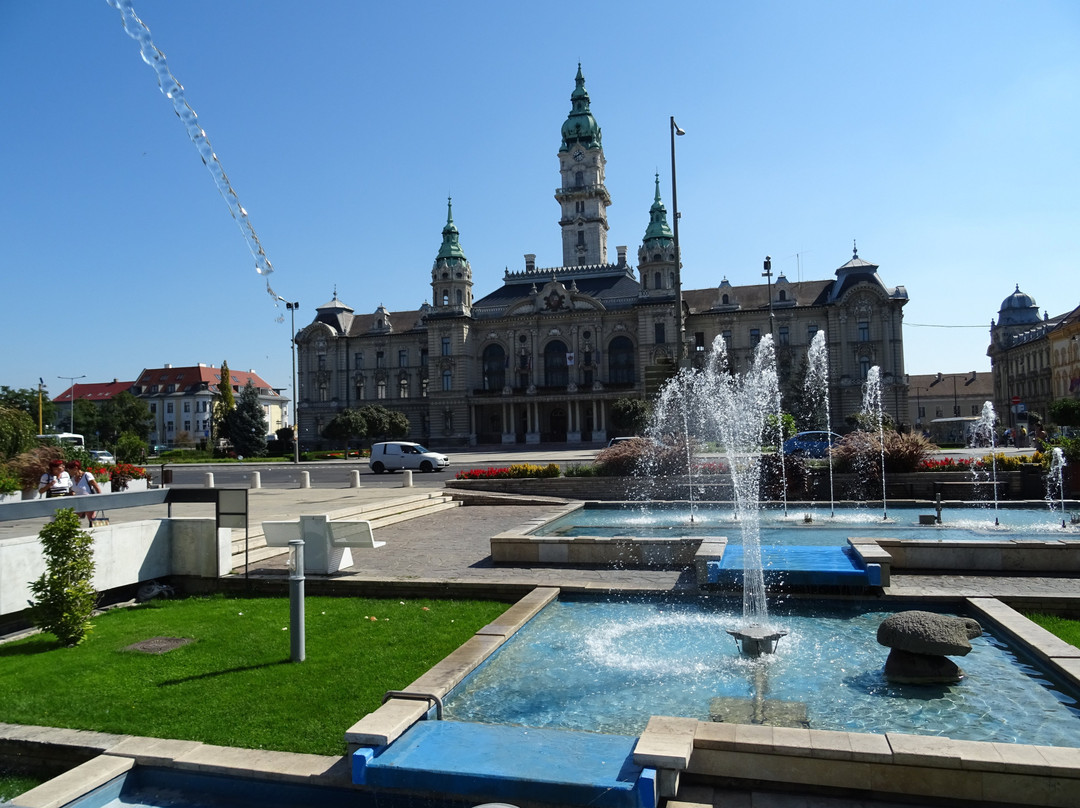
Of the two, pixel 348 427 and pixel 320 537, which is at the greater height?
pixel 348 427

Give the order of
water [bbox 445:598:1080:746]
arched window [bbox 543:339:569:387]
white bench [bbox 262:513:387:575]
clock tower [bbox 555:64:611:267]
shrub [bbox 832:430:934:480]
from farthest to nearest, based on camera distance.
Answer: clock tower [bbox 555:64:611:267] → arched window [bbox 543:339:569:387] → shrub [bbox 832:430:934:480] → white bench [bbox 262:513:387:575] → water [bbox 445:598:1080:746]

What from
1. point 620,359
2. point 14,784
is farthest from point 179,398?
point 14,784

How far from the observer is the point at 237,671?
22.6 feet

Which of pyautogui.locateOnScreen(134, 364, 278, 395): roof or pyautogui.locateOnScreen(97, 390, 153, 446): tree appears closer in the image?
pyautogui.locateOnScreen(97, 390, 153, 446): tree

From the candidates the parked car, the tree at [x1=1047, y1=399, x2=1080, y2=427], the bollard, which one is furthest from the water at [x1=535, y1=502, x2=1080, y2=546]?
the tree at [x1=1047, y1=399, x2=1080, y2=427]

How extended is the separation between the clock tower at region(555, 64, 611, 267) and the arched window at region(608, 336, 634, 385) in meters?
16.2

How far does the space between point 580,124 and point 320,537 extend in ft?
282

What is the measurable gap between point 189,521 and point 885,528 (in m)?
11.8

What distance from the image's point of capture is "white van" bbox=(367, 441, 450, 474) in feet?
122

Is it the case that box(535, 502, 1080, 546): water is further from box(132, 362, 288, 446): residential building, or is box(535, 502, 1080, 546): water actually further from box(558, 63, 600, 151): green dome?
box(132, 362, 288, 446): residential building

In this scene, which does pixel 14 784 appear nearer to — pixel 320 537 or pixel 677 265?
pixel 320 537

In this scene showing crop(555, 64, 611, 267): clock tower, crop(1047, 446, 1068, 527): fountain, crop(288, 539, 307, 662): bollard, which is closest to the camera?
crop(288, 539, 307, 662): bollard

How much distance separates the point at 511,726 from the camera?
5312 mm

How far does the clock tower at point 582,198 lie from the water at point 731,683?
80.8 meters
